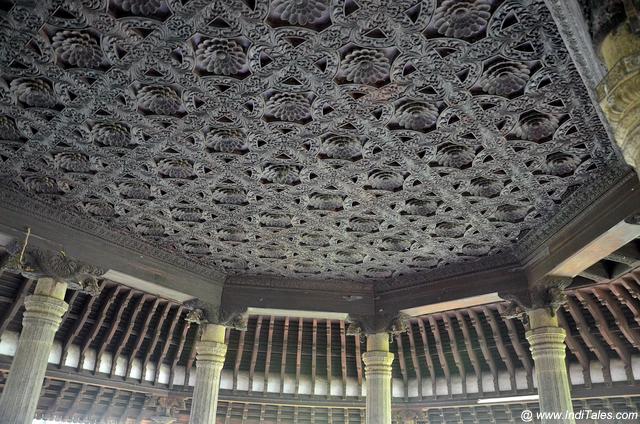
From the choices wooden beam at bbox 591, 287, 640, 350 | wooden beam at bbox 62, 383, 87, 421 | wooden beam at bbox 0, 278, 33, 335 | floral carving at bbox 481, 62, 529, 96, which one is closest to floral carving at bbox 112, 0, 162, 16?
floral carving at bbox 481, 62, 529, 96

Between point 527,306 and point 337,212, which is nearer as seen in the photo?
point 337,212

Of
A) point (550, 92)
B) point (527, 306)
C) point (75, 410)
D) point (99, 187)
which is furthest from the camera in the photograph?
point (75, 410)

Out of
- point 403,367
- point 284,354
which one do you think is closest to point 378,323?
point 284,354

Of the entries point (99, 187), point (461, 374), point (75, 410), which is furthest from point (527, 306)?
point (75, 410)

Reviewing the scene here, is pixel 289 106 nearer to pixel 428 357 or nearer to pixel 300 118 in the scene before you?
pixel 300 118

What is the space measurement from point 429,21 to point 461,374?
1144 cm

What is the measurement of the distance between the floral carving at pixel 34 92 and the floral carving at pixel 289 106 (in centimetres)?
238

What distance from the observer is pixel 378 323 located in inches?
435

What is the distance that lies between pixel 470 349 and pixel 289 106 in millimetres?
9852

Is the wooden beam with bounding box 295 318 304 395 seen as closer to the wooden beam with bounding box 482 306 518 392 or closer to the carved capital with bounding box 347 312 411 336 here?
the carved capital with bounding box 347 312 411 336

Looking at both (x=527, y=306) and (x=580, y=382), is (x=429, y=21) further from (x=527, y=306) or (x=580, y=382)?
(x=580, y=382)

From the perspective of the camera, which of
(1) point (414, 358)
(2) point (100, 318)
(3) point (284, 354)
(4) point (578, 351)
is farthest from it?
(1) point (414, 358)

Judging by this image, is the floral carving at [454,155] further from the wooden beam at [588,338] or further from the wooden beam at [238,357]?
the wooden beam at [238,357]

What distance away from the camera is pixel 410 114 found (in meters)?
6.00
